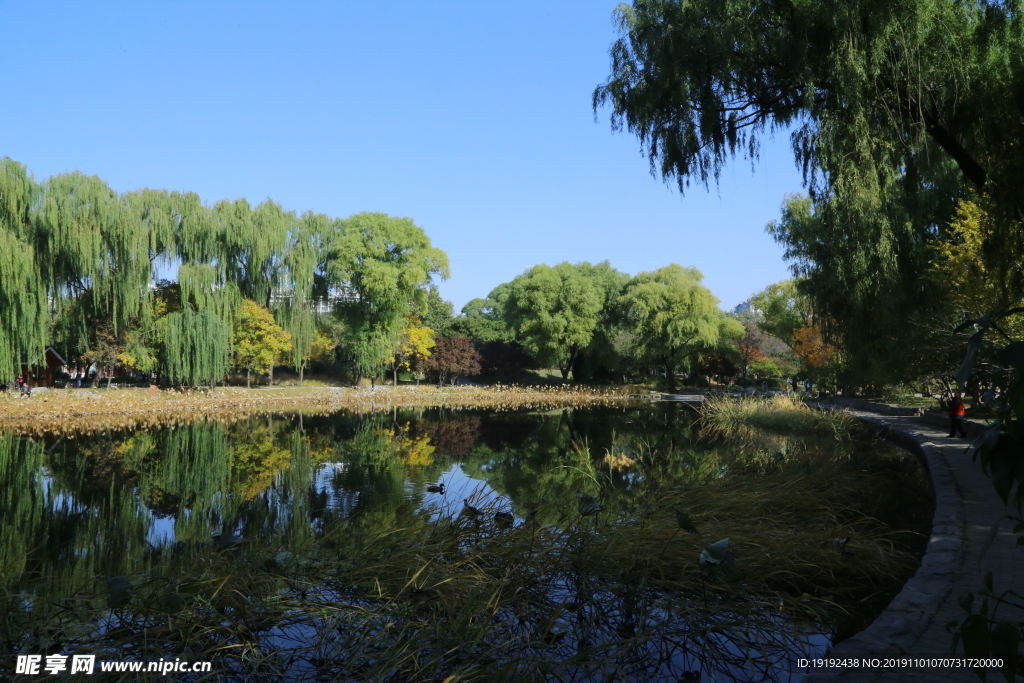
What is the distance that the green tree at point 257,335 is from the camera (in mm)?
32812

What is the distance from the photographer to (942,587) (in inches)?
168

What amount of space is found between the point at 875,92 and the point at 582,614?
6277mm

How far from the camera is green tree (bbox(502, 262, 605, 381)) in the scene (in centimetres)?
4231

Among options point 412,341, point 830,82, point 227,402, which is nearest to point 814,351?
point 412,341

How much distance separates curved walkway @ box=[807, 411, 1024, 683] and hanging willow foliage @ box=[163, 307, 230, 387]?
79.5 ft

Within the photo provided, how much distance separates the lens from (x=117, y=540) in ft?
24.3

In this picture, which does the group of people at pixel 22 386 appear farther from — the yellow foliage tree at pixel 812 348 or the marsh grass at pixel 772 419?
the yellow foliage tree at pixel 812 348

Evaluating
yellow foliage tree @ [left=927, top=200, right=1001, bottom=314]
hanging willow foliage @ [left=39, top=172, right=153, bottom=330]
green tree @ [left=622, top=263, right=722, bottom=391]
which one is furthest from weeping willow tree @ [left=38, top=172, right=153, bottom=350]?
green tree @ [left=622, top=263, right=722, bottom=391]

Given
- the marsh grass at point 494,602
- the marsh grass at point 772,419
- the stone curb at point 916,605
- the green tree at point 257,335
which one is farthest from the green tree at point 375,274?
the stone curb at point 916,605

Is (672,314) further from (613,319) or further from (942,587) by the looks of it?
(942,587)

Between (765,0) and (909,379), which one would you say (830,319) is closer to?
(909,379)

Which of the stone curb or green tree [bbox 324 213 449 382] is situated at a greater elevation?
green tree [bbox 324 213 449 382]

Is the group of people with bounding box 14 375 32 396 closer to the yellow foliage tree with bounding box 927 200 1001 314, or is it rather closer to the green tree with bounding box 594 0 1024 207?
the green tree with bounding box 594 0 1024 207

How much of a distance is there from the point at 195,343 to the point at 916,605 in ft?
85.8
